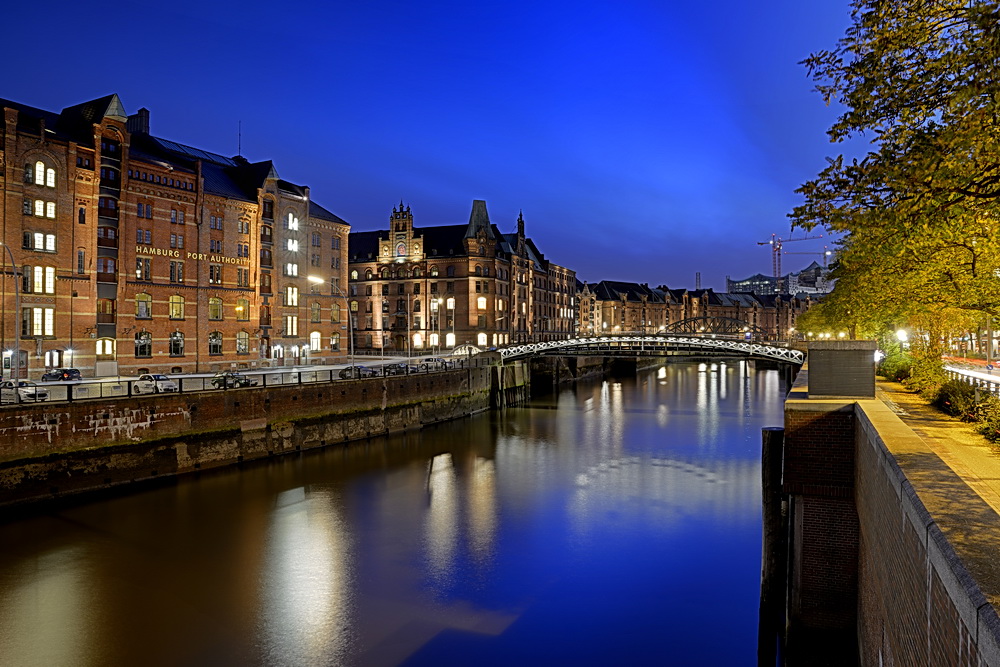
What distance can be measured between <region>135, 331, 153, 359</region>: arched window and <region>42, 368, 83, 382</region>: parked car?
8.00m

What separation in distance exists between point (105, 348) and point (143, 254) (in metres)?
6.99

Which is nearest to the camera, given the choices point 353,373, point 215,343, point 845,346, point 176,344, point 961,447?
point 961,447

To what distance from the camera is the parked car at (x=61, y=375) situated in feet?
121

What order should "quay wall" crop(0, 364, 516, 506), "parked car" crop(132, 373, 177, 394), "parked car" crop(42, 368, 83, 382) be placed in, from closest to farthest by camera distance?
1. "quay wall" crop(0, 364, 516, 506)
2. "parked car" crop(132, 373, 177, 394)
3. "parked car" crop(42, 368, 83, 382)

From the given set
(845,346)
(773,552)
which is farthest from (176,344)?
(845,346)

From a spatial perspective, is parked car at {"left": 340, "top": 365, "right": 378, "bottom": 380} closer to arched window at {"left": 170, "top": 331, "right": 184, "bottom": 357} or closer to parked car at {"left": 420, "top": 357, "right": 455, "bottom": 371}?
parked car at {"left": 420, "top": 357, "right": 455, "bottom": 371}

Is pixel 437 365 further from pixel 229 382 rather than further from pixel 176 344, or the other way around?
pixel 229 382

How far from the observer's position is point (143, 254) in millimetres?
47000

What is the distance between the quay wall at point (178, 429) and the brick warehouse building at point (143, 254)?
7233 mm

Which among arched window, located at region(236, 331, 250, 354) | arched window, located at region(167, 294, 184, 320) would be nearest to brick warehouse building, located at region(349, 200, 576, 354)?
arched window, located at region(236, 331, 250, 354)

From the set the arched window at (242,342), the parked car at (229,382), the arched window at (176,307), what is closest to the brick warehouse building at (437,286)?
the arched window at (242,342)

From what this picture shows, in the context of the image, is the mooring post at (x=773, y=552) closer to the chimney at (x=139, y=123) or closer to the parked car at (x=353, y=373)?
the parked car at (x=353, y=373)

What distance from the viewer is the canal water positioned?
1602 cm

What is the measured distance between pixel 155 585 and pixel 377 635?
711 cm
